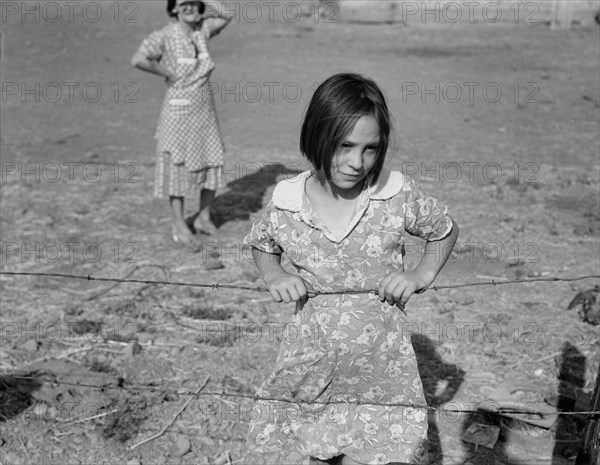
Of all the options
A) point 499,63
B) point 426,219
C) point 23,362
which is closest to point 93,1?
A: point 499,63

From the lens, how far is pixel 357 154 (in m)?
2.46

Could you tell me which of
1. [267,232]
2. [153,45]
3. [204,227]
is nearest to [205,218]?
[204,227]

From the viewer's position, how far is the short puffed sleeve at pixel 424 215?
8.55ft

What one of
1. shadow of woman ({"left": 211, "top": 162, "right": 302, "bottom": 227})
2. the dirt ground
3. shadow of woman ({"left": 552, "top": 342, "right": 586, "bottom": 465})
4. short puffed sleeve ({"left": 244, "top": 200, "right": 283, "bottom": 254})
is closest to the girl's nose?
short puffed sleeve ({"left": 244, "top": 200, "right": 283, "bottom": 254})

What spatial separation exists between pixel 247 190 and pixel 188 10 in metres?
2.13

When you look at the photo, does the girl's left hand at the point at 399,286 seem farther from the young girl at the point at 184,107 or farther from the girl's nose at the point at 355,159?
the young girl at the point at 184,107

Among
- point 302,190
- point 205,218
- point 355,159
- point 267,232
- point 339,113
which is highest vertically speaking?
point 339,113

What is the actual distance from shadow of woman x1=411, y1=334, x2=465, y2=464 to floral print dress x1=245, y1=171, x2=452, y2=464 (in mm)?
1183

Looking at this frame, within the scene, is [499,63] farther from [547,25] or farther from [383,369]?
[383,369]

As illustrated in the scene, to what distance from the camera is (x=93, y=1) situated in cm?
1791

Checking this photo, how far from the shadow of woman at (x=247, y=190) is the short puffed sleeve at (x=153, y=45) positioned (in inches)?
57.2

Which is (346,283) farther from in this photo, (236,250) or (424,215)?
(236,250)

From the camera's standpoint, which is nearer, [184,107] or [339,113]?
[339,113]

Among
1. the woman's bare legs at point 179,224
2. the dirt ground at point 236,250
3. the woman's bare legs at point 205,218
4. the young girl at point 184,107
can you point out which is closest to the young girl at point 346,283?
the dirt ground at point 236,250
